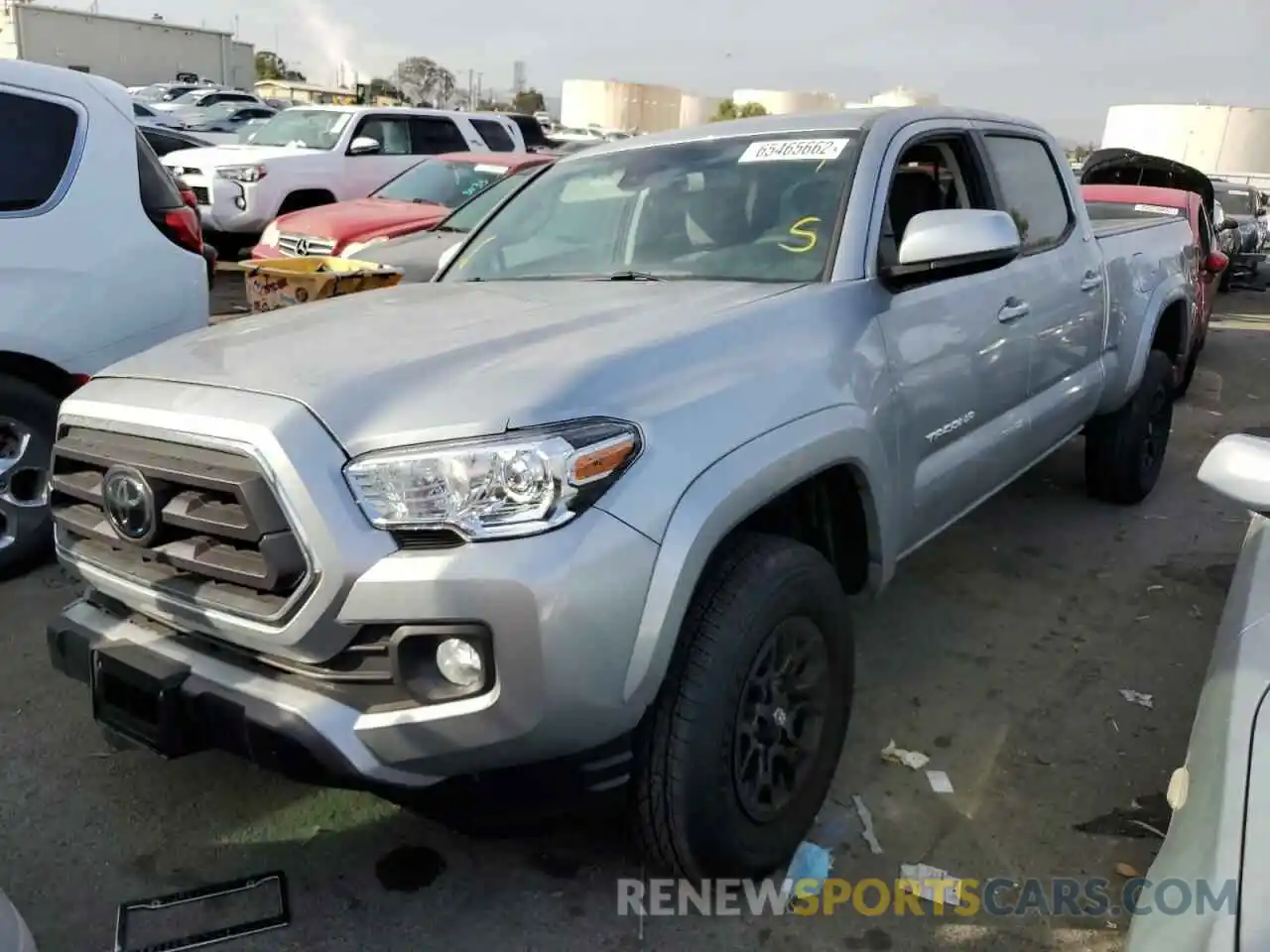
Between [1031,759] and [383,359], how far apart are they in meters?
2.20

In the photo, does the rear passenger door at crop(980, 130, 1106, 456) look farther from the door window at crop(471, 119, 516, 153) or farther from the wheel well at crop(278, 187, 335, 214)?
the door window at crop(471, 119, 516, 153)

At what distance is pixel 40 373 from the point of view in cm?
412

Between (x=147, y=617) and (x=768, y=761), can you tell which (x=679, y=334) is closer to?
(x=768, y=761)

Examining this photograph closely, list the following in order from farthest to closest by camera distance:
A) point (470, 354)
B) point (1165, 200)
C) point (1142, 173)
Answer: point (1142, 173) → point (1165, 200) → point (470, 354)

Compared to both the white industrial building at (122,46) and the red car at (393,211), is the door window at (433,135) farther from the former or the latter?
the white industrial building at (122,46)

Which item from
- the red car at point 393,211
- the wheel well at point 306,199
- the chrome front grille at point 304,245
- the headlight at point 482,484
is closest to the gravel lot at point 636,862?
the headlight at point 482,484

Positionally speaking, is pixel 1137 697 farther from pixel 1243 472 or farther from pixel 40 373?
pixel 40 373

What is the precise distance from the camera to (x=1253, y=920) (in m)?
1.35

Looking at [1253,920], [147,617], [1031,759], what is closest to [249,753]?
[147,617]

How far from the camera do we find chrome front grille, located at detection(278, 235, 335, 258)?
332 inches

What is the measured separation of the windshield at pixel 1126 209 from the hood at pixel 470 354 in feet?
20.4

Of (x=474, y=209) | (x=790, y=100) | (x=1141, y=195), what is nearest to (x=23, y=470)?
(x=474, y=209)

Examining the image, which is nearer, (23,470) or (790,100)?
(23,470)

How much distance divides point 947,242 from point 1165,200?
7.29 meters
